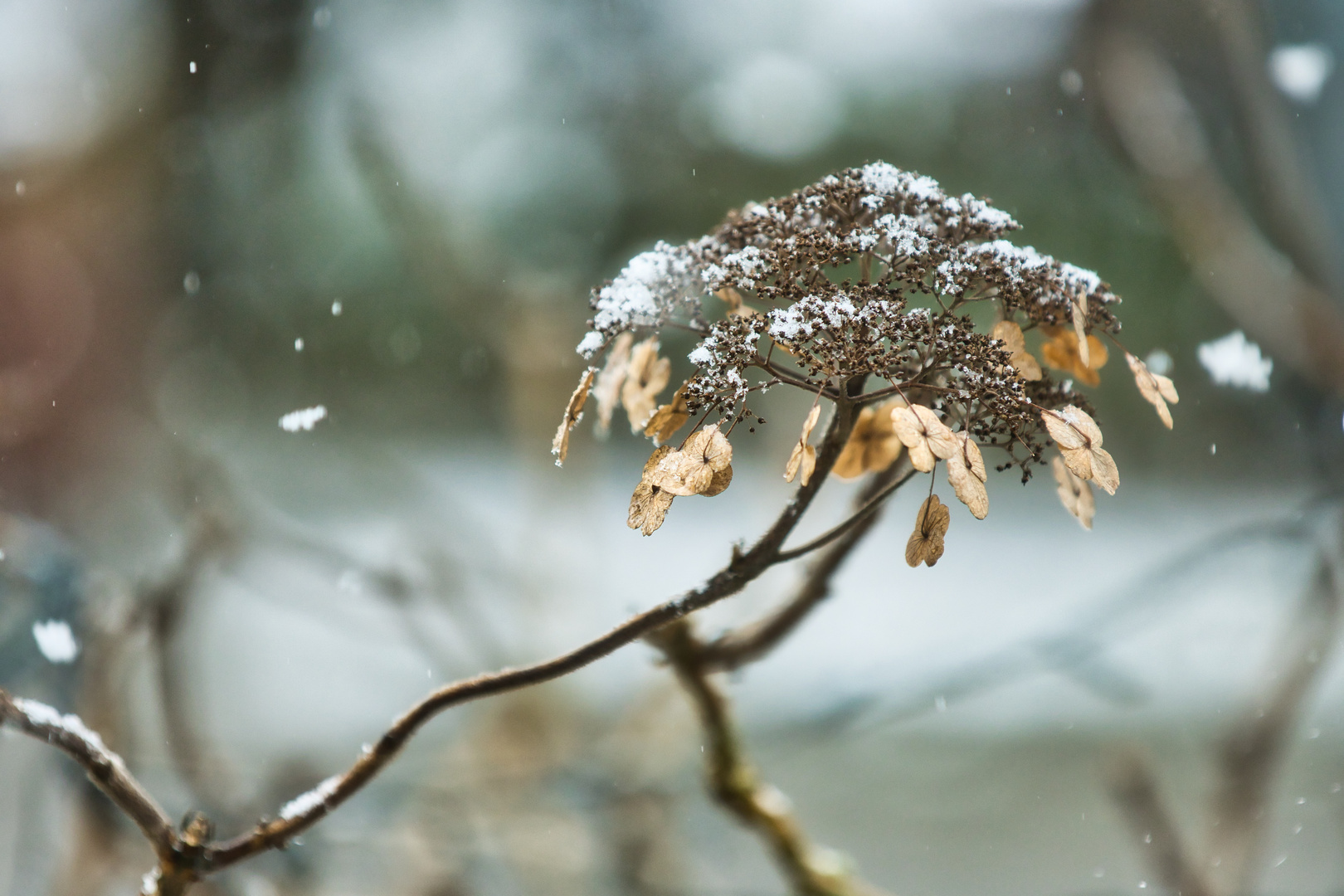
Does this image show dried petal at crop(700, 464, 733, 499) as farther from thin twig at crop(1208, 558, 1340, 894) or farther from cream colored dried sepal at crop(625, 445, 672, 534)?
thin twig at crop(1208, 558, 1340, 894)

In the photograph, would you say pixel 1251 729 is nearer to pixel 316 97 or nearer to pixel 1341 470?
pixel 1341 470

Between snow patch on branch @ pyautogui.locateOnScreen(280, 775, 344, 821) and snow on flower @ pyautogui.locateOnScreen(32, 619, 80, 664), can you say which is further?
snow on flower @ pyautogui.locateOnScreen(32, 619, 80, 664)

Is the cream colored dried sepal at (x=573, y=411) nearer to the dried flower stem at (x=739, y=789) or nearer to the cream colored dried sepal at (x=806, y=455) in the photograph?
the cream colored dried sepal at (x=806, y=455)

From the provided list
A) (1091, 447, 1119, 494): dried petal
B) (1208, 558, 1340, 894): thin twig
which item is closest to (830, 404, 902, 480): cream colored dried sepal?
(1091, 447, 1119, 494): dried petal

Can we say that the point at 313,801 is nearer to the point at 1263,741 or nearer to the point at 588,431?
the point at 588,431

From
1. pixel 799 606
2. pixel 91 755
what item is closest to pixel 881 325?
pixel 799 606

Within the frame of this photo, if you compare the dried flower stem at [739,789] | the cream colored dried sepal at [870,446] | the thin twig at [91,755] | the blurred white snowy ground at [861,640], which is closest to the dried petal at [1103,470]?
the cream colored dried sepal at [870,446]
